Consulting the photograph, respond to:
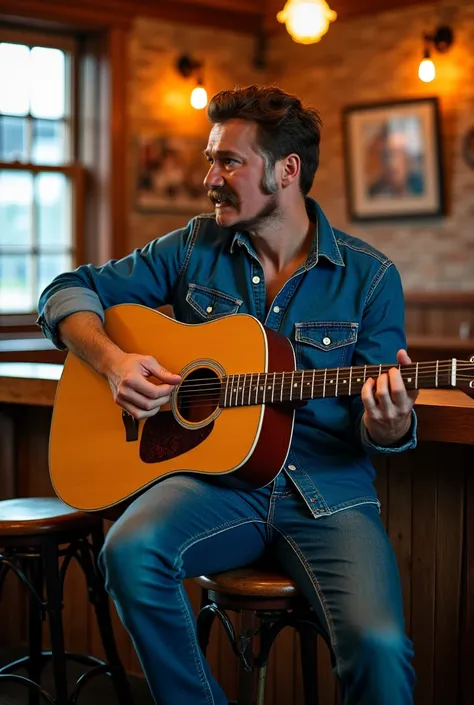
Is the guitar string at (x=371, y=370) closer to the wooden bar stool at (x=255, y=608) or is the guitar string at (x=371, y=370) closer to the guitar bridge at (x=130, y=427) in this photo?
the guitar bridge at (x=130, y=427)

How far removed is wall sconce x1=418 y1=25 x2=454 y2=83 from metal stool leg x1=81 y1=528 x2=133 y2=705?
4.66m

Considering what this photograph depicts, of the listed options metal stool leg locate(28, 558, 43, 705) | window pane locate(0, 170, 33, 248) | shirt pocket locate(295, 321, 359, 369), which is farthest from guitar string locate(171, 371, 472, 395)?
window pane locate(0, 170, 33, 248)

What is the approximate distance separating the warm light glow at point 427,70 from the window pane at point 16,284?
2832 mm

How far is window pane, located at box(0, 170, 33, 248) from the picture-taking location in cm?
643

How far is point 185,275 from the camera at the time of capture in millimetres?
2330

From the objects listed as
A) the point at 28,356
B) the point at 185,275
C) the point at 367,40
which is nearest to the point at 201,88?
the point at 367,40

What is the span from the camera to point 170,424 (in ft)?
6.61

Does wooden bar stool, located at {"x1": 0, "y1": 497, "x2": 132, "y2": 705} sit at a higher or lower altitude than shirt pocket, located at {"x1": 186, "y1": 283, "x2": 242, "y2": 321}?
lower

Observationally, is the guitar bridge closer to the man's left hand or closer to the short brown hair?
the man's left hand

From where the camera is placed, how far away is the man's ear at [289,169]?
2.29 metres

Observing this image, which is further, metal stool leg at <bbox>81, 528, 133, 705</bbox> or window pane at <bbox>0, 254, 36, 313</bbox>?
window pane at <bbox>0, 254, 36, 313</bbox>

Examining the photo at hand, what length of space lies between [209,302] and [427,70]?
451 centimetres

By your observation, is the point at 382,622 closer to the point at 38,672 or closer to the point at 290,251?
the point at 290,251

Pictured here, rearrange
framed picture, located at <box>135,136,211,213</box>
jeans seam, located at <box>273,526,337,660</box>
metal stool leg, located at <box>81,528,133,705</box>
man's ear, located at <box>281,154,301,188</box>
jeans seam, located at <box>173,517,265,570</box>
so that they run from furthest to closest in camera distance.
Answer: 1. framed picture, located at <box>135,136,211,213</box>
2. metal stool leg, located at <box>81,528,133,705</box>
3. man's ear, located at <box>281,154,301,188</box>
4. jeans seam, located at <box>173,517,265,570</box>
5. jeans seam, located at <box>273,526,337,660</box>
